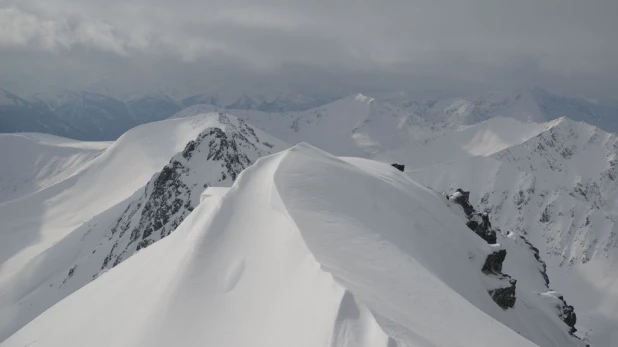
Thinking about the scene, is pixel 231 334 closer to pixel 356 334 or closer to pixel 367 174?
pixel 356 334

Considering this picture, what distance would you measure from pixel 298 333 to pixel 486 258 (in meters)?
27.2

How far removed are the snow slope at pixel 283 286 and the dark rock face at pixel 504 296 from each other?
3.68 metres

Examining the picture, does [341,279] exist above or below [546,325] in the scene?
above

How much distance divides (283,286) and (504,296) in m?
25.2

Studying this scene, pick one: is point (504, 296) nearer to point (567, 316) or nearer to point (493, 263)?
point (493, 263)

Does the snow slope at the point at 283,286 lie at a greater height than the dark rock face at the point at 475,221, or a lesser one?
greater

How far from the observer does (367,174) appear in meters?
35.2

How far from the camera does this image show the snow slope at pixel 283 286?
13.4m

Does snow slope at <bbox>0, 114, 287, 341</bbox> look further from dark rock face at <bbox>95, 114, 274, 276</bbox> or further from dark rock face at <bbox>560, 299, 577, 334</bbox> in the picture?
dark rock face at <bbox>560, 299, 577, 334</bbox>

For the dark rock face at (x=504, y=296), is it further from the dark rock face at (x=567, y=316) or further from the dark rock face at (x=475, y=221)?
the dark rock face at (x=567, y=316)

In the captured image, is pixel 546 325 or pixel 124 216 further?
pixel 124 216

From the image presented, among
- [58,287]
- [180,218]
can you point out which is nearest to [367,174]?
[180,218]

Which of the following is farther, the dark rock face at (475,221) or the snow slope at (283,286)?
the dark rock face at (475,221)

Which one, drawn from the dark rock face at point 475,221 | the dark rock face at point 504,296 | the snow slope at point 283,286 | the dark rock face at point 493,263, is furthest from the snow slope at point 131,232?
Result: the dark rock face at point 504,296
